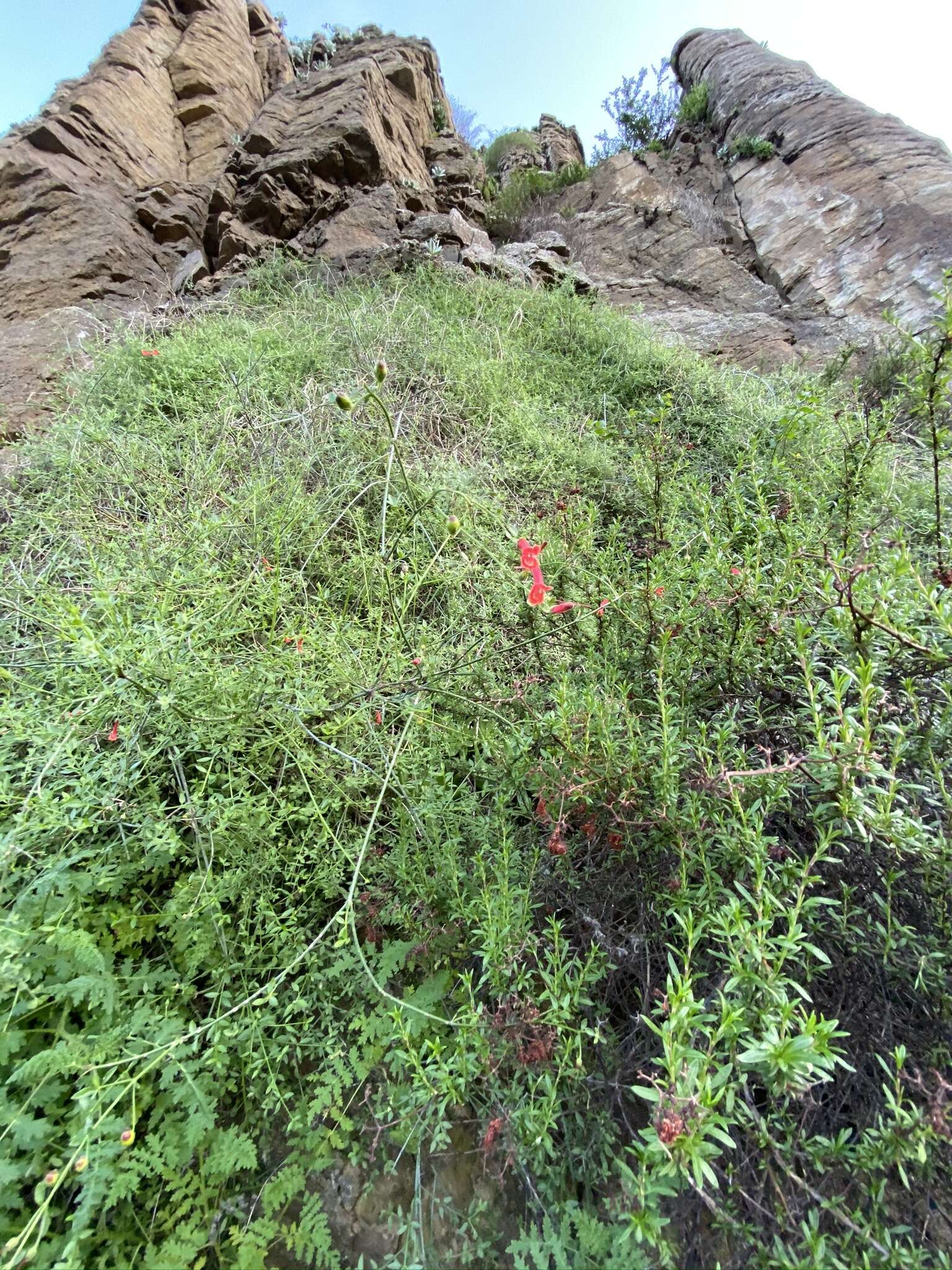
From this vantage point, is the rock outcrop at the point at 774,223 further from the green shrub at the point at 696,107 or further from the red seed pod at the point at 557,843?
the red seed pod at the point at 557,843

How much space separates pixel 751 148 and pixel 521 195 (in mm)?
2876

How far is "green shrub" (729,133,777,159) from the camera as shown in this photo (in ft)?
20.8

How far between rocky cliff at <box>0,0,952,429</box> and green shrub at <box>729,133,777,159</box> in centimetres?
8

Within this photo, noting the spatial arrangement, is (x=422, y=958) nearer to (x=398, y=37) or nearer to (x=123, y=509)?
(x=123, y=509)

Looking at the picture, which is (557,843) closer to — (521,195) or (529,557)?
(529,557)

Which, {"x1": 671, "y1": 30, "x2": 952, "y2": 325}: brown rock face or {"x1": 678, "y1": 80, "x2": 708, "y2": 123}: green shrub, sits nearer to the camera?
{"x1": 671, "y1": 30, "x2": 952, "y2": 325}: brown rock face

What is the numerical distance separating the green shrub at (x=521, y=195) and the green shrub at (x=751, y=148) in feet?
6.47

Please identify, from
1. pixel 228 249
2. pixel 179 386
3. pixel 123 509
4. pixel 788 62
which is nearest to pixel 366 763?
pixel 123 509

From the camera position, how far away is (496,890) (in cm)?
115

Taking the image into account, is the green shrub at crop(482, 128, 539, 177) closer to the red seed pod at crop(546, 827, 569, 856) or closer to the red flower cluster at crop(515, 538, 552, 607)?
the red flower cluster at crop(515, 538, 552, 607)

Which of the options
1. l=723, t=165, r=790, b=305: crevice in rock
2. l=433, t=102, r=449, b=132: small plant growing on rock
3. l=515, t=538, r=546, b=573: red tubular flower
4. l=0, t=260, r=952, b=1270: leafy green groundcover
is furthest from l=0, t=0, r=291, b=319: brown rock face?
l=723, t=165, r=790, b=305: crevice in rock

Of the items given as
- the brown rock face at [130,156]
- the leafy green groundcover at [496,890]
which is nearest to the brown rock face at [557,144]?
the brown rock face at [130,156]

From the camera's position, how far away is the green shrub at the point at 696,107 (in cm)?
762

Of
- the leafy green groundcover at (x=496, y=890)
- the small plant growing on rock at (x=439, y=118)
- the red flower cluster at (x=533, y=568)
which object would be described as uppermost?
the small plant growing on rock at (x=439, y=118)
